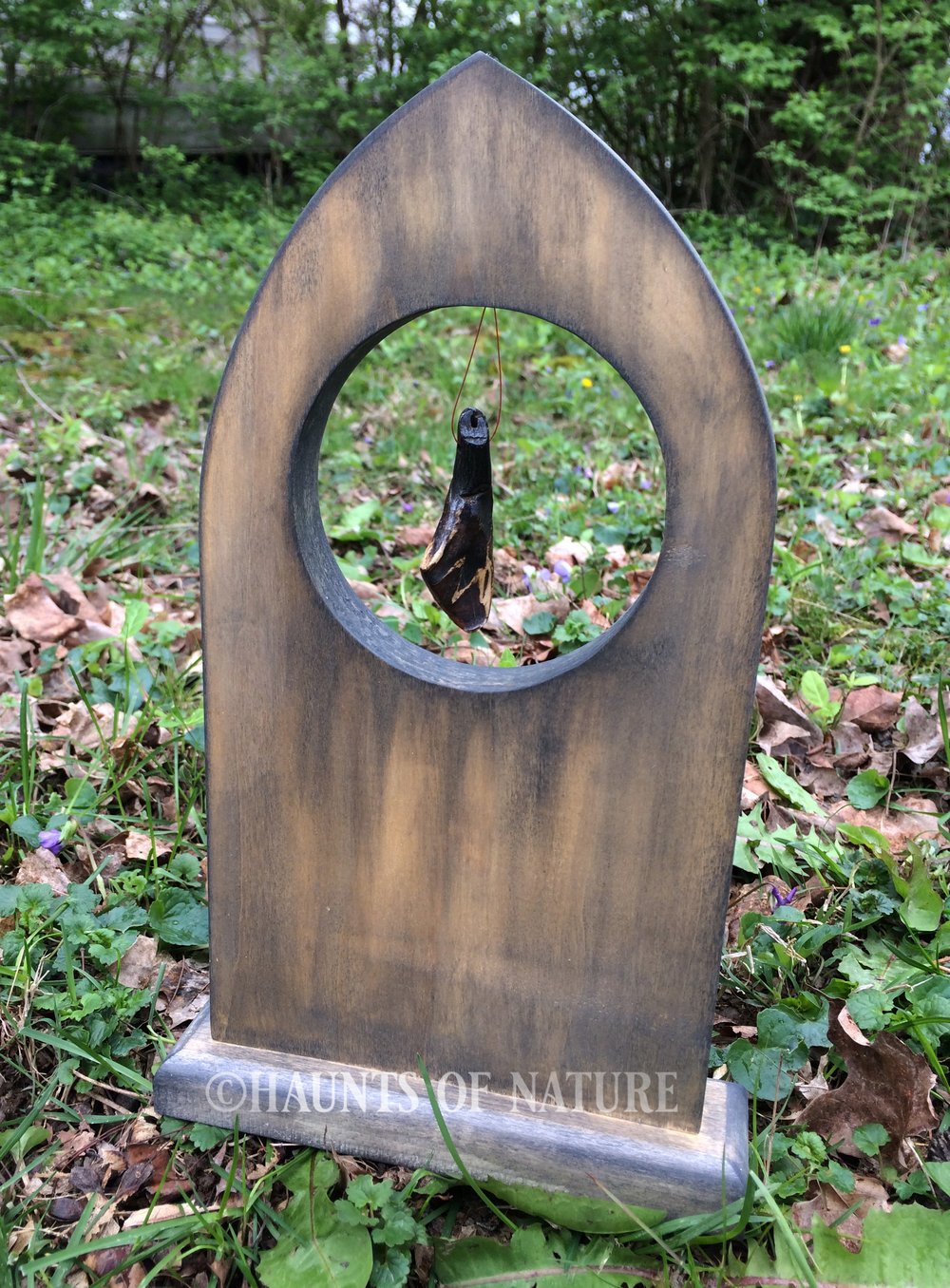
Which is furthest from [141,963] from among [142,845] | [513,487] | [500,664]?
[513,487]

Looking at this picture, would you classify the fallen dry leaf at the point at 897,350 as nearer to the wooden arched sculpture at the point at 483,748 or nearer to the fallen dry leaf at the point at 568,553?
the fallen dry leaf at the point at 568,553

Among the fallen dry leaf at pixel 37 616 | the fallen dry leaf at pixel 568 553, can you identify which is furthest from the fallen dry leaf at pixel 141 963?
the fallen dry leaf at pixel 568 553

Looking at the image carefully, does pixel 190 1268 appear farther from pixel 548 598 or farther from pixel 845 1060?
pixel 548 598

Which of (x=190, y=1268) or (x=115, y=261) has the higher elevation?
(x=115, y=261)

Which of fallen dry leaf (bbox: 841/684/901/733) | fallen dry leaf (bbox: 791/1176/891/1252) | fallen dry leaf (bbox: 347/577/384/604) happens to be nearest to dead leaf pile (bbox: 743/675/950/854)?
fallen dry leaf (bbox: 841/684/901/733)

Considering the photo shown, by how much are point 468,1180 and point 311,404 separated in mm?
922

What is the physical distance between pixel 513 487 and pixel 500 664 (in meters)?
1.16

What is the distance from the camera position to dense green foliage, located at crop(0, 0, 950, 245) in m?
7.54

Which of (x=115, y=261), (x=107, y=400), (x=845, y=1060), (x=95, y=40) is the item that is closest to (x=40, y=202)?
(x=115, y=261)

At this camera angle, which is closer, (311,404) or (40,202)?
(311,404)

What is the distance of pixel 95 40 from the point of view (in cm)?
884

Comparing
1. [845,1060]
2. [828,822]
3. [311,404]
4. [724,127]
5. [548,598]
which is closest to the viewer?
[311,404]

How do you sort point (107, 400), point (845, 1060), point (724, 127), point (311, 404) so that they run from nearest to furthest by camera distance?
1. point (311, 404)
2. point (845, 1060)
3. point (107, 400)
4. point (724, 127)

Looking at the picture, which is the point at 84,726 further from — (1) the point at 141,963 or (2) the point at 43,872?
(1) the point at 141,963
